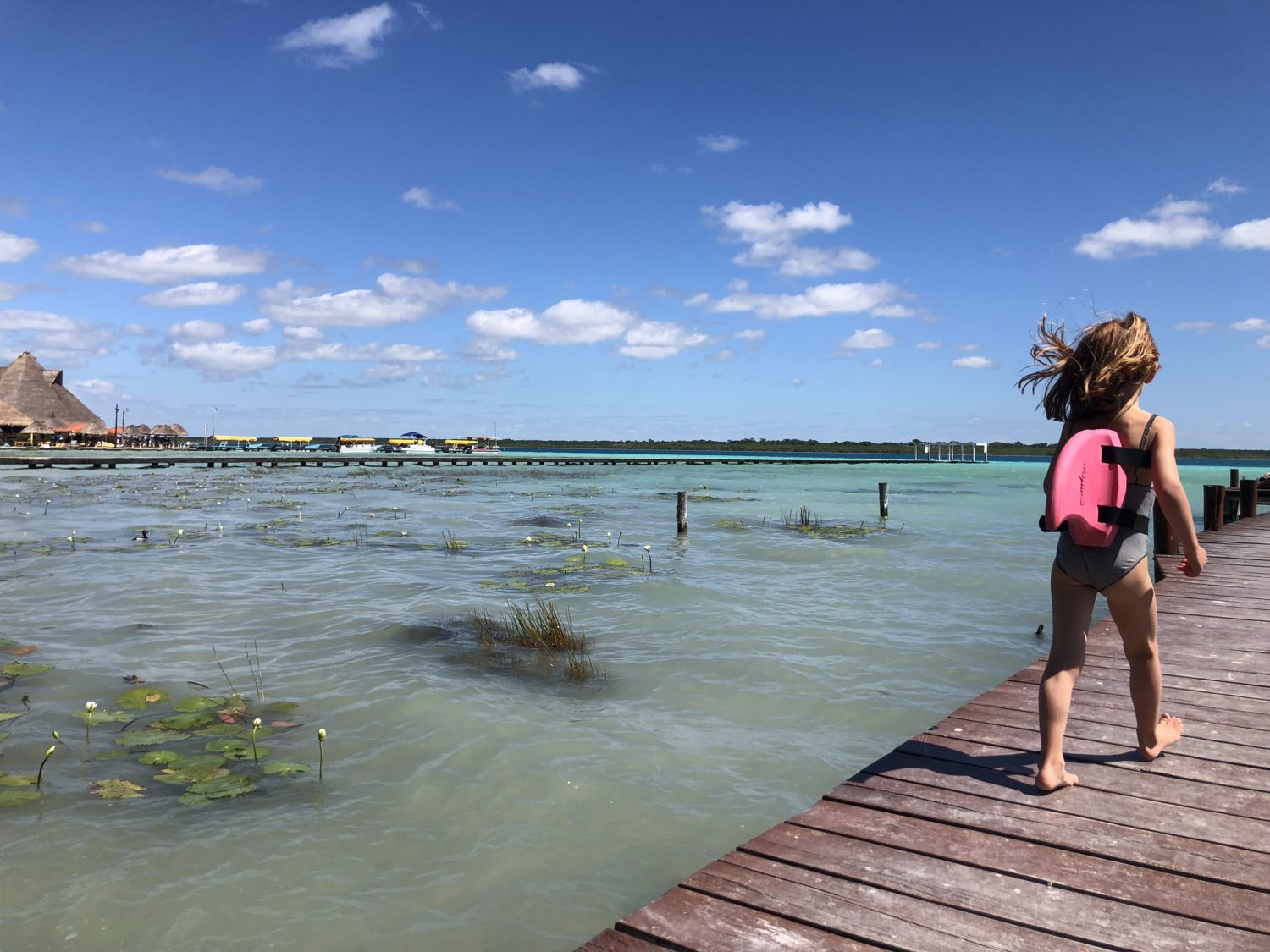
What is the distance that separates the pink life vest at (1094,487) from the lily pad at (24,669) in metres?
7.88

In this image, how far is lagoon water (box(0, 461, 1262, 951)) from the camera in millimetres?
3629

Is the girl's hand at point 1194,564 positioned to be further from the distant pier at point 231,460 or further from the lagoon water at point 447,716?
the distant pier at point 231,460

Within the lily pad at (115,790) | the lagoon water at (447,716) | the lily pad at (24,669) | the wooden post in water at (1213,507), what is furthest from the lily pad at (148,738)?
the wooden post in water at (1213,507)

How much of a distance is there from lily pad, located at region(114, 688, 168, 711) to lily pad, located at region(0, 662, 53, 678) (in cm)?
117

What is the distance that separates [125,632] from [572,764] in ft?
19.1

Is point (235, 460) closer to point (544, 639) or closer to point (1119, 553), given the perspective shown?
point (544, 639)

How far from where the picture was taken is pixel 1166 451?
290cm

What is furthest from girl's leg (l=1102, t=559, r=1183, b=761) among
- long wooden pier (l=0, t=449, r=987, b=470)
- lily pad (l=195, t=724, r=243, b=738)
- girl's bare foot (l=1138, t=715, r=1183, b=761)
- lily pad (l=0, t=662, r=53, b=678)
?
long wooden pier (l=0, t=449, r=987, b=470)

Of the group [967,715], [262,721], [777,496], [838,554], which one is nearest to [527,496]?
[777,496]

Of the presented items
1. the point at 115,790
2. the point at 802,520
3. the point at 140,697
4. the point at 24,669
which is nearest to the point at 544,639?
the point at 140,697

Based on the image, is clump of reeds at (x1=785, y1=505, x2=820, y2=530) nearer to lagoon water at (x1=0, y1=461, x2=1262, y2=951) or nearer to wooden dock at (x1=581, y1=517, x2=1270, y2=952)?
lagoon water at (x1=0, y1=461, x2=1262, y2=951)

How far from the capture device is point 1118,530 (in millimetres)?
2941

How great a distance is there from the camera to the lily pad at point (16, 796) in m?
4.27

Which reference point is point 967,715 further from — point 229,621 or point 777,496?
point 777,496
